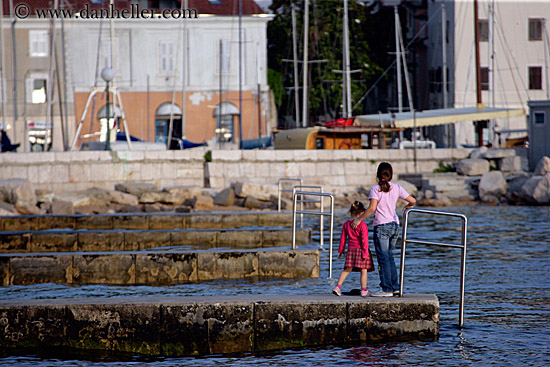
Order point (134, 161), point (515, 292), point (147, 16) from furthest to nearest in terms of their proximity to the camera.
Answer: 1. point (147, 16)
2. point (134, 161)
3. point (515, 292)

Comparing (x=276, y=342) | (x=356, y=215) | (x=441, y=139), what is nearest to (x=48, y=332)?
(x=276, y=342)

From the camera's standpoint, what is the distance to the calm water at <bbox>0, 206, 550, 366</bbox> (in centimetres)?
830

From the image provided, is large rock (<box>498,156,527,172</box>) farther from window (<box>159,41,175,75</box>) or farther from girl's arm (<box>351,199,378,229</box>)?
girl's arm (<box>351,199,378,229</box>)

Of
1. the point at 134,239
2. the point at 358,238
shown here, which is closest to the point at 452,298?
the point at 358,238

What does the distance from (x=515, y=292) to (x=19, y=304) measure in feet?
24.3

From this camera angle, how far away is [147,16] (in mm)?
43844

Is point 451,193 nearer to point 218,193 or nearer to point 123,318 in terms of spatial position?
point 218,193

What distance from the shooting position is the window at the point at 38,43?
4538cm

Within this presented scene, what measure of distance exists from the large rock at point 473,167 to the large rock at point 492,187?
48.7 inches

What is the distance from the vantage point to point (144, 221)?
19.4 m

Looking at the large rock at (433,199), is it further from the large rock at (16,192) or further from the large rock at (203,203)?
the large rock at (16,192)

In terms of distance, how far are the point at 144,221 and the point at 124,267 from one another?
20.8 ft

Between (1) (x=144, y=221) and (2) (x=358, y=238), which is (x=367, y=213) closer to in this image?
(2) (x=358, y=238)

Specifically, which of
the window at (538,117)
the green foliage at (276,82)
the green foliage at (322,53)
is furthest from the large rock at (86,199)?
the green foliage at (276,82)
